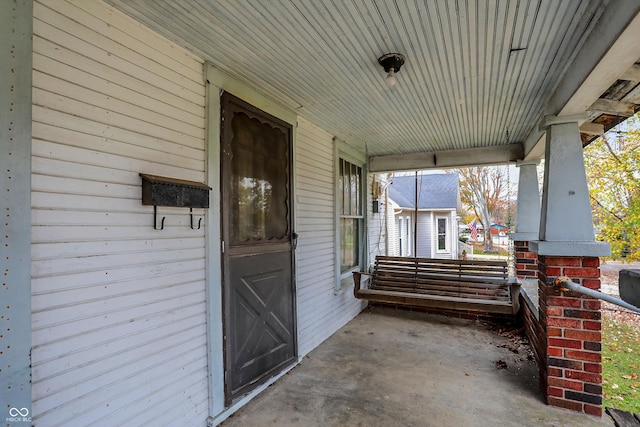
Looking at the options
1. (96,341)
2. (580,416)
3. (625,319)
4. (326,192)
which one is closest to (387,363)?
(580,416)

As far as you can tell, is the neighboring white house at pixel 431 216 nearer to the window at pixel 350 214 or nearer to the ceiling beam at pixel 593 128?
the window at pixel 350 214

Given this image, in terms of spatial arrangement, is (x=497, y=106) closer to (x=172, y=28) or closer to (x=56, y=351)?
(x=172, y=28)

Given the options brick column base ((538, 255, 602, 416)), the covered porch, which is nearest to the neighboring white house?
the covered porch

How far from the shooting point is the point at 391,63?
2.28 meters

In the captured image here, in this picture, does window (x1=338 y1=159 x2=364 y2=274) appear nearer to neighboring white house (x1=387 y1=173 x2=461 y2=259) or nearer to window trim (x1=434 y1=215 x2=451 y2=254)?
neighboring white house (x1=387 y1=173 x2=461 y2=259)

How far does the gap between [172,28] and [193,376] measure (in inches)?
90.6

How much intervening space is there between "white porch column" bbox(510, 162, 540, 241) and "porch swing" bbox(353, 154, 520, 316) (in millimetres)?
568

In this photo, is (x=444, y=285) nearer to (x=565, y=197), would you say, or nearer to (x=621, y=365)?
(x=621, y=365)

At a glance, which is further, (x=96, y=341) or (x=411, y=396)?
(x=411, y=396)

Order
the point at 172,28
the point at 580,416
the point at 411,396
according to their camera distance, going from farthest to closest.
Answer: the point at 411,396 < the point at 580,416 < the point at 172,28

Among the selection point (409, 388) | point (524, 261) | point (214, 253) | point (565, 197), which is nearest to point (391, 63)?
point (565, 197)

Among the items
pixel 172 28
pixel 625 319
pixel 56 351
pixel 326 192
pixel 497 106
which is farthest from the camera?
pixel 625 319

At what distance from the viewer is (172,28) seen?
1.93m

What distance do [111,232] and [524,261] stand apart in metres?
5.31
